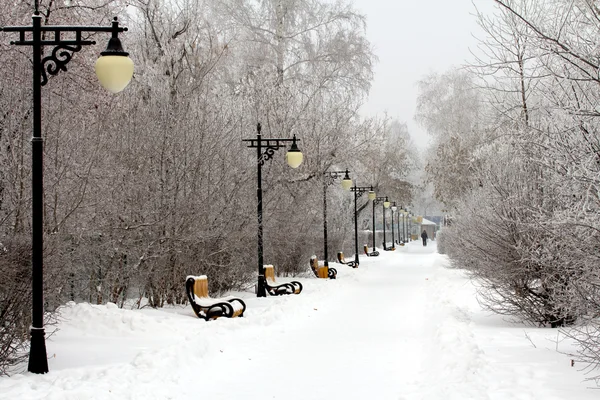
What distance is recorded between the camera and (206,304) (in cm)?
1357

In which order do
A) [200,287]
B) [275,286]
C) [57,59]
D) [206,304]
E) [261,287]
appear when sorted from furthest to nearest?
[275,286] → [261,287] → [200,287] → [206,304] → [57,59]

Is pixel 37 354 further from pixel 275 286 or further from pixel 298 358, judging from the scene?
pixel 275 286

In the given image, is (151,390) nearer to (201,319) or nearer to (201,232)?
(201,319)

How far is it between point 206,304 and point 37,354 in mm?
5886

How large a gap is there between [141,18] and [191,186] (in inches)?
286

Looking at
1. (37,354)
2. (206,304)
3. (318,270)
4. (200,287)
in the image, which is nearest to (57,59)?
(37,354)

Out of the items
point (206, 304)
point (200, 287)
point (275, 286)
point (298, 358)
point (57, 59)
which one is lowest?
point (298, 358)

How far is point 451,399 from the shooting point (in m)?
7.18

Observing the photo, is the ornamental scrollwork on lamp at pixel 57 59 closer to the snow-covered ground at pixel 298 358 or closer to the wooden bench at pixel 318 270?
the snow-covered ground at pixel 298 358

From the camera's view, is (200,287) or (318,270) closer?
(200,287)

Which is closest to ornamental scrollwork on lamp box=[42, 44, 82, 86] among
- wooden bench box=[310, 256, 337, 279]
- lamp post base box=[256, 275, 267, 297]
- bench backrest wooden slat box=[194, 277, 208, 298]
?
bench backrest wooden slat box=[194, 277, 208, 298]

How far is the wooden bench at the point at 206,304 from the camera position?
1340 centimetres

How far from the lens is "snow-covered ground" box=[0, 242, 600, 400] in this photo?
749 cm

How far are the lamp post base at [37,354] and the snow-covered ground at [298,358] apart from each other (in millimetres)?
114
